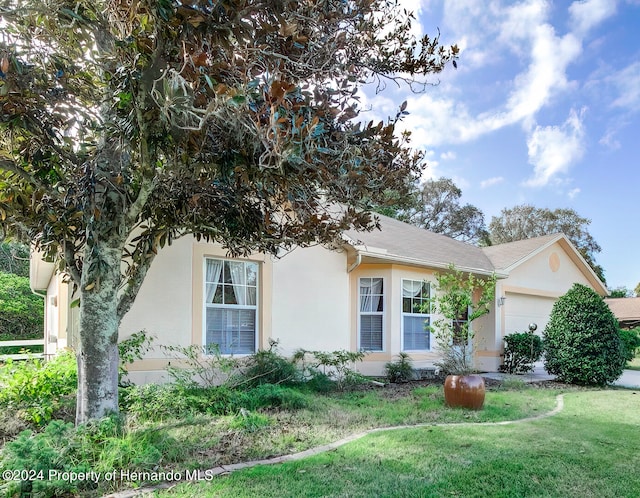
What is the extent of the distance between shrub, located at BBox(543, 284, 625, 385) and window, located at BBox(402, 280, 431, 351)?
11.6 feet

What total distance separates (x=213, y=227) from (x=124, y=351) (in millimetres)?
2825

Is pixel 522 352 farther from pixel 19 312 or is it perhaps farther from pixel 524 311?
pixel 19 312

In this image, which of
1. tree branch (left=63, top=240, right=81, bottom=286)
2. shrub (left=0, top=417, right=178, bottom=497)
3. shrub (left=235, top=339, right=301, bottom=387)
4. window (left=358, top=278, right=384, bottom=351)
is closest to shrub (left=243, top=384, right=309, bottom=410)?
shrub (left=235, top=339, right=301, bottom=387)

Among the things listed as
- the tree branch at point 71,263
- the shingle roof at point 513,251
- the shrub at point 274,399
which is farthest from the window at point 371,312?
the tree branch at point 71,263

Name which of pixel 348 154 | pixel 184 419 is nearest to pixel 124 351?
pixel 184 419

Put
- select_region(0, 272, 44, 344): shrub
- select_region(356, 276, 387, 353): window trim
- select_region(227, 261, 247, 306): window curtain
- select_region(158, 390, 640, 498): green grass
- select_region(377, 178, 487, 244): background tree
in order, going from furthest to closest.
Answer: select_region(377, 178, 487, 244): background tree, select_region(0, 272, 44, 344): shrub, select_region(356, 276, 387, 353): window trim, select_region(227, 261, 247, 306): window curtain, select_region(158, 390, 640, 498): green grass

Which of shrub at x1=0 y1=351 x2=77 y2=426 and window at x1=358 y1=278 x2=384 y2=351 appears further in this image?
window at x1=358 y1=278 x2=384 y2=351

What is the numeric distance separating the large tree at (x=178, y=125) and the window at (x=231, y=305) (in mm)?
2620

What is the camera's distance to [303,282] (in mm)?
10672

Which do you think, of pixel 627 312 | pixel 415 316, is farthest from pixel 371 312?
pixel 627 312

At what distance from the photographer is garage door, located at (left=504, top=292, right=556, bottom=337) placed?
49.3 ft

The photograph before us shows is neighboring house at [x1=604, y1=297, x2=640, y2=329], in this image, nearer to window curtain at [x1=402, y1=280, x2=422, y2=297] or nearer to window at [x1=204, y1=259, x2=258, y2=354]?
window curtain at [x1=402, y1=280, x2=422, y2=297]

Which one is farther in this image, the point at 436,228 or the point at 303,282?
the point at 436,228

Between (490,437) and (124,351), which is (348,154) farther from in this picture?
(124,351)
